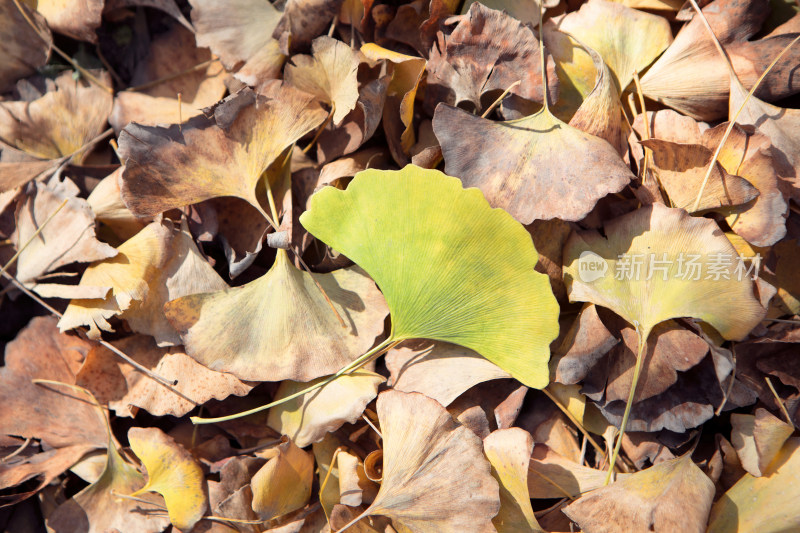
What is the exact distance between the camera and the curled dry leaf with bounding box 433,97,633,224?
0.62m

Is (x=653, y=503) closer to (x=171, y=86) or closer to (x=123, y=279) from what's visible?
(x=123, y=279)

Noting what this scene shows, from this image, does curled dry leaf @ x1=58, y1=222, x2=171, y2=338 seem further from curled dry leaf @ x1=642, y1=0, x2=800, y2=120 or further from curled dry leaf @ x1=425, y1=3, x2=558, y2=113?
curled dry leaf @ x1=642, y1=0, x2=800, y2=120

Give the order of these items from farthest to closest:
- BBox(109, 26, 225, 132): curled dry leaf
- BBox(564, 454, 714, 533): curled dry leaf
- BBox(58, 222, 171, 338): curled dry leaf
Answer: BBox(109, 26, 225, 132): curled dry leaf → BBox(58, 222, 171, 338): curled dry leaf → BBox(564, 454, 714, 533): curled dry leaf

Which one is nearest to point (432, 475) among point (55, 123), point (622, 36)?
point (622, 36)

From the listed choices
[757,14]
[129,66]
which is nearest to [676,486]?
[757,14]

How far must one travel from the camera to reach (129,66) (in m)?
0.87

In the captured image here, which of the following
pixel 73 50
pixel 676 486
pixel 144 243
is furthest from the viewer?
pixel 73 50

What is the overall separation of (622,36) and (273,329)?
0.55 meters

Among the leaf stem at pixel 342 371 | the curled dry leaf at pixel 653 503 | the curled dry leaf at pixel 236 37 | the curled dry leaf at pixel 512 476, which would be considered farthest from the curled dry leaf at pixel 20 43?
the curled dry leaf at pixel 653 503

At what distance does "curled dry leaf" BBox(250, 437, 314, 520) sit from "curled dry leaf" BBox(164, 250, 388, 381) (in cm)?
9

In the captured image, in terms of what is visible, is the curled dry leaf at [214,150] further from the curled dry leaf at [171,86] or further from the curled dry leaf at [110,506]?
the curled dry leaf at [110,506]

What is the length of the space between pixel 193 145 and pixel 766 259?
678 mm

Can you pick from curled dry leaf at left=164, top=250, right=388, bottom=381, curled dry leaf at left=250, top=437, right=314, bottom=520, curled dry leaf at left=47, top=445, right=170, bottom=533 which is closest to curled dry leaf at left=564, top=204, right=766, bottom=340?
curled dry leaf at left=164, top=250, right=388, bottom=381

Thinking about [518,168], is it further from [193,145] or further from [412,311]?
[193,145]
